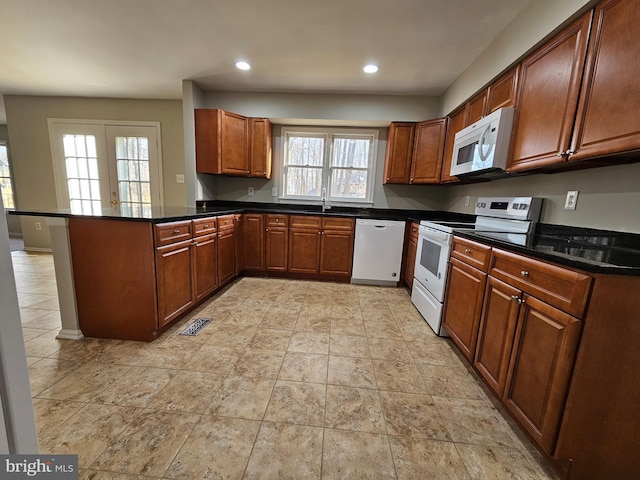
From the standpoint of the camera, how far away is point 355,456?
1108 millimetres

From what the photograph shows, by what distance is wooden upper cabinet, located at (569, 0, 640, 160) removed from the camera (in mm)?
1114

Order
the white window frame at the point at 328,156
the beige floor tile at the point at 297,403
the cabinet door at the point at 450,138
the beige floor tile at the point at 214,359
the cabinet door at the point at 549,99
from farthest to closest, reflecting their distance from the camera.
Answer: the white window frame at the point at 328,156
the cabinet door at the point at 450,138
the beige floor tile at the point at 214,359
the cabinet door at the point at 549,99
the beige floor tile at the point at 297,403

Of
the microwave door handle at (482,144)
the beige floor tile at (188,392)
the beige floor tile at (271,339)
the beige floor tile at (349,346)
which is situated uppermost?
the microwave door handle at (482,144)

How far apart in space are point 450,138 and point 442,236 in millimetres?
1459

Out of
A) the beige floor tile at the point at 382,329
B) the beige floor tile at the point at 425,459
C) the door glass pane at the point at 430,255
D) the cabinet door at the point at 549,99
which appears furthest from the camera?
the door glass pane at the point at 430,255

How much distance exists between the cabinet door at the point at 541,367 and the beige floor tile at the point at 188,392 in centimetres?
152

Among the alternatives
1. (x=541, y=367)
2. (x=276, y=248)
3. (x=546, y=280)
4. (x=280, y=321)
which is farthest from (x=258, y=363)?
(x=276, y=248)

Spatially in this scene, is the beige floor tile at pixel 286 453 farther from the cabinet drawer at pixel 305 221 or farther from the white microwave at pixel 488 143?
the cabinet drawer at pixel 305 221

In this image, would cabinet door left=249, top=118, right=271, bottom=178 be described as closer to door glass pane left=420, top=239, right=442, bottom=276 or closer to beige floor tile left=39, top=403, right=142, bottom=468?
door glass pane left=420, top=239, right=442, bottom=276

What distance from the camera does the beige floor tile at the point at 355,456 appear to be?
1.04m

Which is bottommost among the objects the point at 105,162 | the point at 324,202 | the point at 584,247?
the point at 584,247

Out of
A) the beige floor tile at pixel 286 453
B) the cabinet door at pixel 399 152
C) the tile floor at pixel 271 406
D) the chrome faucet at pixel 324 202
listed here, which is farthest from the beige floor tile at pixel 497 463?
the chrome faucet at pixel 324 202

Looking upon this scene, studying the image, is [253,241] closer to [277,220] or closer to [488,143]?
[277,220]

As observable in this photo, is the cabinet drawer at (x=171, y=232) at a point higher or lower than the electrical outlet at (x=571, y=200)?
lower
